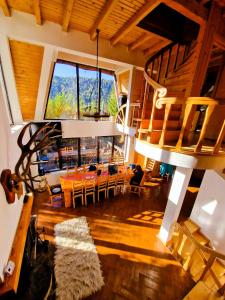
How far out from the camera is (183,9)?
89.7 inches

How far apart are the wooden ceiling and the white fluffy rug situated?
474cm

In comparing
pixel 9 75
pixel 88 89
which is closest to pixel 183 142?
pixel 9 75

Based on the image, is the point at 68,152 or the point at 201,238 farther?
the point at 68,152

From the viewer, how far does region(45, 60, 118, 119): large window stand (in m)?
4.93

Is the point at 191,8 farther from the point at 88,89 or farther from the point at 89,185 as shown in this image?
the point at 89,185

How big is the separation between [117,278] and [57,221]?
6.99 feet

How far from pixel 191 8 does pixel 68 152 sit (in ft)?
18.0

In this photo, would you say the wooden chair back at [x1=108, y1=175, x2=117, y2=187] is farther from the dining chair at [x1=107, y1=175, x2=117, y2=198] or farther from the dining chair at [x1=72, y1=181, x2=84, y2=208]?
the dining chair at [x1=72, y1=181, x2=84, y2=208]

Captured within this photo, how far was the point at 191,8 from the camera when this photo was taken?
2291mm

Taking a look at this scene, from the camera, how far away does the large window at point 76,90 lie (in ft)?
16.2

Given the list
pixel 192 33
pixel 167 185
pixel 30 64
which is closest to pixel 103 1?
pixel 192 33

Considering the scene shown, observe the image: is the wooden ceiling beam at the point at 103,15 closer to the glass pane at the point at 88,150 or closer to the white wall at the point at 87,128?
the white wall at the point at 87,128

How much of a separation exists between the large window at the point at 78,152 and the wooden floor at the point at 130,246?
54.8 inches

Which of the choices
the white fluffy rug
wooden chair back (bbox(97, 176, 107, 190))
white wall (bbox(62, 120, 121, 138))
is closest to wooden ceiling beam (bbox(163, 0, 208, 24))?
white wall (bbox(62, 120, 121, 138))
